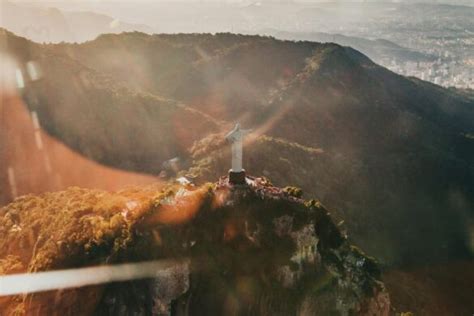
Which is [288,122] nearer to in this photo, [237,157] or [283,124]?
[283,124]

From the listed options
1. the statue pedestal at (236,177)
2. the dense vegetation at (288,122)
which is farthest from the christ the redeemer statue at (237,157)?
the dense vegetation at (288,122)

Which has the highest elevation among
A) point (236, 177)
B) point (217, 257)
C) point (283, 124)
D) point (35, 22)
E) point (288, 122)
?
point (236, 177)

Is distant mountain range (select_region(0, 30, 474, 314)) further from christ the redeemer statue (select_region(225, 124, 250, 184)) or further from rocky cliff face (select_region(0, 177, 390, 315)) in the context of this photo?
rocky cliff face (select_region(0, 177, 390, 315))

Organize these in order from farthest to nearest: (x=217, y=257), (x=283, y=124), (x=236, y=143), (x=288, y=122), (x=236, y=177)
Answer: (x=288, y=122) → (x=283, y=124) → (x=236, y=177) → (x=236, y=143) → (x=217, y=257)

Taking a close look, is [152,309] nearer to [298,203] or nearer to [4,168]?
[298,203]

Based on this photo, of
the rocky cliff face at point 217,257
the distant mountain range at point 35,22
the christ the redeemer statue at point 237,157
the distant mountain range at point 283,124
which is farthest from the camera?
the distant mountain range at point 35,22

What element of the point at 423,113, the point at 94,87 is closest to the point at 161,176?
the point at 94,87

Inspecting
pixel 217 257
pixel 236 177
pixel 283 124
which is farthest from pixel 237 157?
pixel 283 124

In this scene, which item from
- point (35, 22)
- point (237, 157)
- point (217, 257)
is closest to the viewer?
point (217, 257)

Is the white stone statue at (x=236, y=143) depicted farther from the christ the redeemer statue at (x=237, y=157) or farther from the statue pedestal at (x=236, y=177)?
the statue pedestal at (x=236, y=177)
